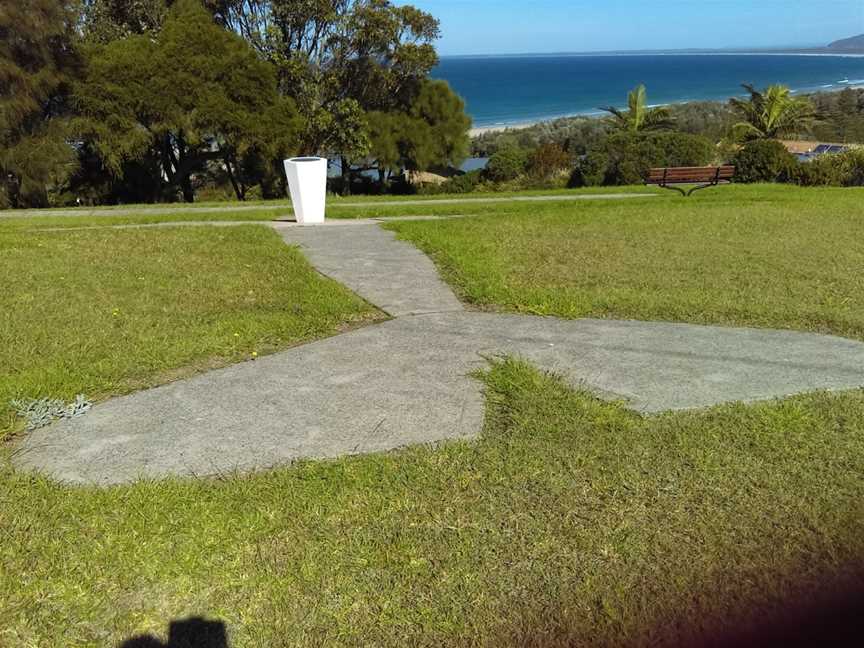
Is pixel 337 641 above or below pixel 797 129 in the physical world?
below

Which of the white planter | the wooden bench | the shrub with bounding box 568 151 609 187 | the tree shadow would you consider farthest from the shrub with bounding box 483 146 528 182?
the tree shadow

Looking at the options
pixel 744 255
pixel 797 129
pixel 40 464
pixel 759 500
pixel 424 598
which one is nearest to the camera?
pixel 424 598

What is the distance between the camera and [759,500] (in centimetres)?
282

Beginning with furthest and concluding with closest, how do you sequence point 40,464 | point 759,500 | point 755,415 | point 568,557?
point 755,415 < point 40,464 < point 759,500 < point 568,557

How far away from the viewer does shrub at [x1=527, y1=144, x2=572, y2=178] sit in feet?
85.1

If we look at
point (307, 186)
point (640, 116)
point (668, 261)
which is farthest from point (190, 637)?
point (640, 116)

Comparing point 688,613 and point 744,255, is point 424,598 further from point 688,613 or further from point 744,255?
point 744,255

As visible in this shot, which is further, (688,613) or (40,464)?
(40,464)

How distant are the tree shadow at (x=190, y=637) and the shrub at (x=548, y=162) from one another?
965 inches

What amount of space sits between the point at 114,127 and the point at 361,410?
18.8 meters

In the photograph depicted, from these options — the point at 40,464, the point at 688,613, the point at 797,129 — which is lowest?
the point at 688,613

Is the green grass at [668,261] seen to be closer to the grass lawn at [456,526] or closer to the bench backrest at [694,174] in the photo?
the grass lawn at [456,526]

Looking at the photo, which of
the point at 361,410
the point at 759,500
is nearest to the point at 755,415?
the point at 759,500

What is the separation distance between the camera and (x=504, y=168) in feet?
86.5
